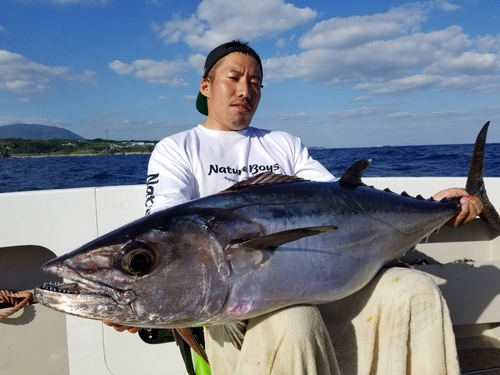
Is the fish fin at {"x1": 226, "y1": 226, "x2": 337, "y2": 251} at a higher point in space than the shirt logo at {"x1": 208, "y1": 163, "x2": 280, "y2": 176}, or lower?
lower

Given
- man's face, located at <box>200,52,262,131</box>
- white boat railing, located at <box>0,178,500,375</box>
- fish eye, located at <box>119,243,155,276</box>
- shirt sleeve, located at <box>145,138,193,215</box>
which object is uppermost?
man's face, located at <box>200,52,262,131</box>

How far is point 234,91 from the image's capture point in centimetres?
272

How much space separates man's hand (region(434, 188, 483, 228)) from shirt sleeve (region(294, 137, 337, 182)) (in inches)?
29.7

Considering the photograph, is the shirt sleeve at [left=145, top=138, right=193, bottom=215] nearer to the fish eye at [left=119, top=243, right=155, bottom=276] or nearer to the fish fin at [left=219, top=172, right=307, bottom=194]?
the fish fin at [left=219, top=172, right=307, bottom=194]

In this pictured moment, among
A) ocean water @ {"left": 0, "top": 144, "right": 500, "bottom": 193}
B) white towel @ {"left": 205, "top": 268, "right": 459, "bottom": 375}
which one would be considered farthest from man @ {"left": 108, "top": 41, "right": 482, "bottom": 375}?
ocean water @ {"left": 0, "top": 144, "right": 500, "bottom": 193}

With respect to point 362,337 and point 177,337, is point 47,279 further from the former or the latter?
point 362,337

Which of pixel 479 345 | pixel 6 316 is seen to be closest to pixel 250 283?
pixel 6 316

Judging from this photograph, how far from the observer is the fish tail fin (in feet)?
8.81

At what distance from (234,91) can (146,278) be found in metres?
1.66

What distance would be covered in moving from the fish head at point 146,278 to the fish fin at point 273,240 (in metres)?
0.09

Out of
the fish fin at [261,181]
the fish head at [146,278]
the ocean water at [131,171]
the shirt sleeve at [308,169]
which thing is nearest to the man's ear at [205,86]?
the shirt sleeve at [308,169]

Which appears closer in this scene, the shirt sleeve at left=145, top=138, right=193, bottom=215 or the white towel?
the white towel

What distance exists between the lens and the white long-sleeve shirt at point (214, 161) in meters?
2.25

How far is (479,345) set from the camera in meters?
3.32
